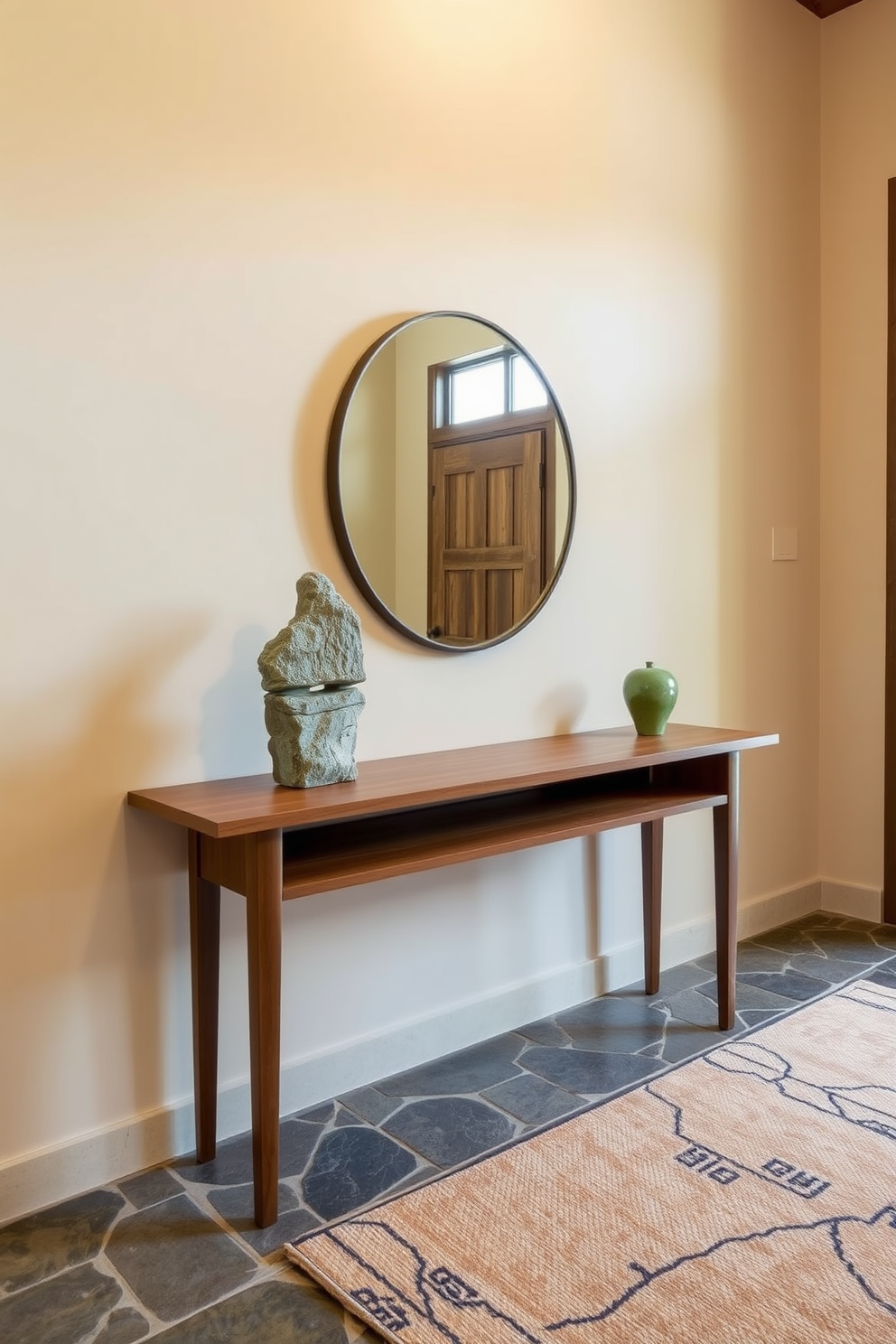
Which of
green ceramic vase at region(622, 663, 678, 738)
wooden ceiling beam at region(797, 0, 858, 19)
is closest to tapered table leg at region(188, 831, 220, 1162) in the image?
green ceramic vase at region(622, 663, 678, 738)

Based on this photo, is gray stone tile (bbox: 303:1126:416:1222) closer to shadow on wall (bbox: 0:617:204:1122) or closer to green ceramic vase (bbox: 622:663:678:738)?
shadow on wall (bbox: 0:617:204:1122)

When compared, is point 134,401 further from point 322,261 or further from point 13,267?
point 322,261

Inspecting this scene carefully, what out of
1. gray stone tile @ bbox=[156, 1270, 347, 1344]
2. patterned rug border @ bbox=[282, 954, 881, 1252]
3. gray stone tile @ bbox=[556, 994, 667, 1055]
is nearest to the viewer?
gray stone tile @ bbox=[156, 1270, 347, 1344]

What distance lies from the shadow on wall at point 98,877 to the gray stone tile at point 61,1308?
290mm

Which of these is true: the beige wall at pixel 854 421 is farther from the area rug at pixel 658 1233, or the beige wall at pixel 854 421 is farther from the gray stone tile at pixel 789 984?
the area rug at pixel 658 1233

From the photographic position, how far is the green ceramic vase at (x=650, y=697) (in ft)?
8.08

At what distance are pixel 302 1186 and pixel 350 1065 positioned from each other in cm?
37

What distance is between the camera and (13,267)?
165 cm

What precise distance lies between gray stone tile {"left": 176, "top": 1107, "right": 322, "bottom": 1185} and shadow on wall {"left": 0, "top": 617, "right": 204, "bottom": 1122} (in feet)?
0.51

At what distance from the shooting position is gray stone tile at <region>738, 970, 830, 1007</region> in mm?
2666

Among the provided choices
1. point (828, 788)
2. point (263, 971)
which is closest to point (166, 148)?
point (263, 971)

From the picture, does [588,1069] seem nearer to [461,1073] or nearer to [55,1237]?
[461,1073]

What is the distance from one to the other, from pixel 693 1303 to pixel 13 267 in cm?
194

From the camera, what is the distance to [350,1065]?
2139mm
